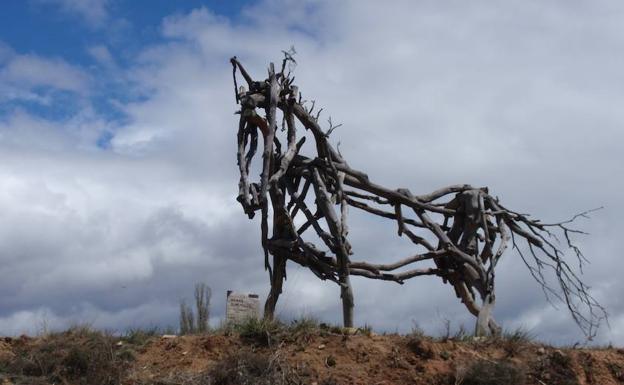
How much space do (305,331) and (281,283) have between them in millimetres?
1388

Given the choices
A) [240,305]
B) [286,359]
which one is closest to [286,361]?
[286,359]

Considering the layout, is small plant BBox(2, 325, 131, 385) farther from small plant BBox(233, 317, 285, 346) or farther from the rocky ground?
small plant BBox(233, 317, 285, 346)

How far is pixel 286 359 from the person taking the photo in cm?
1155

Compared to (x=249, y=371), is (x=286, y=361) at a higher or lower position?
higher

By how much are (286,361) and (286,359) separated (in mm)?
43

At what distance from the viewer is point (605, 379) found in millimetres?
12562

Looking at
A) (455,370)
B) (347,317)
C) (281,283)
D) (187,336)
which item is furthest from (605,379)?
(187,336)

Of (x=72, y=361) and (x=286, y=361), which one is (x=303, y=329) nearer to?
(x=286, y=361)

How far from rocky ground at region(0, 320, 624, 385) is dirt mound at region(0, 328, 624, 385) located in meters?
0.01

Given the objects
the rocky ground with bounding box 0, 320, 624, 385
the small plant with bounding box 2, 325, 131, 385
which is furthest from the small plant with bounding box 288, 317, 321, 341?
the small plant with bounding box 2, 325, 131, 385

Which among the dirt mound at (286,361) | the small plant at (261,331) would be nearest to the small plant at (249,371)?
the dirt mound at (286,361)

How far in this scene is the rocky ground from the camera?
1127 cm

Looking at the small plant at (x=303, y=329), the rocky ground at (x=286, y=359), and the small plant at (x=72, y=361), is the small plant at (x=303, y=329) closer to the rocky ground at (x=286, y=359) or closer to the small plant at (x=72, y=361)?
the rocky ground at (x=286, y=359)

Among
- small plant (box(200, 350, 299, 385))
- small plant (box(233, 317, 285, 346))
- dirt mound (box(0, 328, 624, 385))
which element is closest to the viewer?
small plant (box(200, 350, 299, 385))
